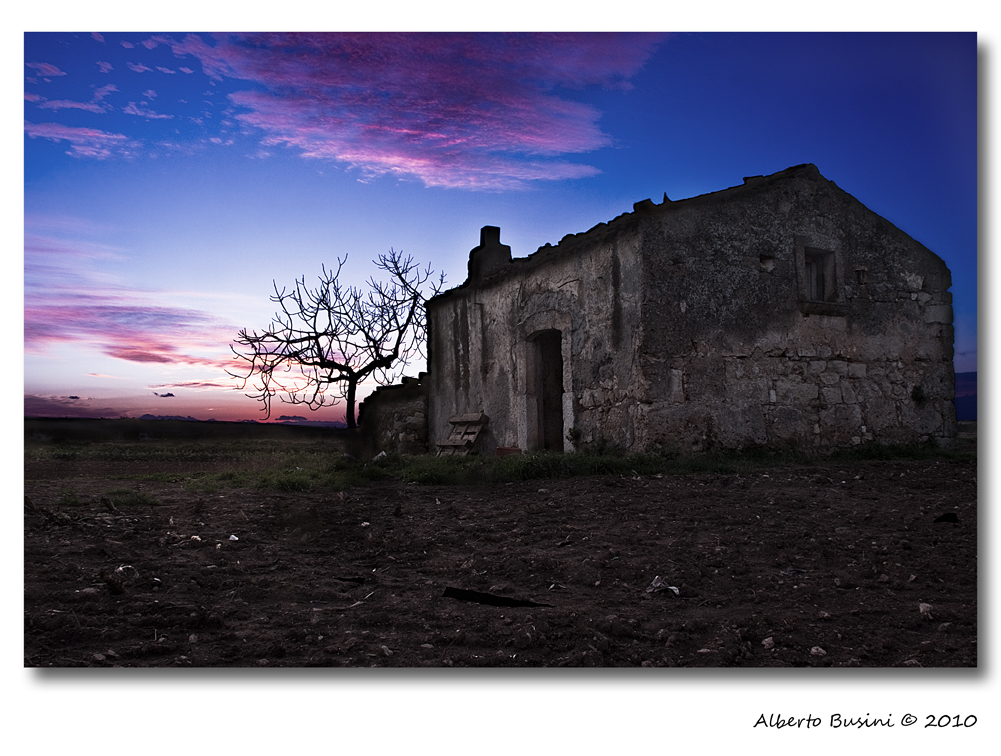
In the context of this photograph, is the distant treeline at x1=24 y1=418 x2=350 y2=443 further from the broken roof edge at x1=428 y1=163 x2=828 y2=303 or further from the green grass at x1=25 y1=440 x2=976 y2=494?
the broken roof edge at x1=428 y1=163 x2=828 y2=303

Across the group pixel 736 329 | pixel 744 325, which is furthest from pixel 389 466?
pixel 744 325

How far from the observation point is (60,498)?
17.8 ft

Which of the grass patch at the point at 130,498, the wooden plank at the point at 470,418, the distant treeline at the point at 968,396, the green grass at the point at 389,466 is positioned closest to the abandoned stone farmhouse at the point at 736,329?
the green grass at the point at 389,466

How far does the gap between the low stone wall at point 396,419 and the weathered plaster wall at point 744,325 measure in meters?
2.89

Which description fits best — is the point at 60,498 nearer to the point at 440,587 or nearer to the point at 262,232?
the point at 262,232

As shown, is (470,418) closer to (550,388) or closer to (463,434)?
(463,434)

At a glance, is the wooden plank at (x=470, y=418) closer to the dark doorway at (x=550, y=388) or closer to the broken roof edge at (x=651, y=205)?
the dark doorway at (x=550, y=388)

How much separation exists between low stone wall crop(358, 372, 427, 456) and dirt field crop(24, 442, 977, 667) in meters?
6.09

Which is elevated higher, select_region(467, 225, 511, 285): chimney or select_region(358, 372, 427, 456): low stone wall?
select_region(467, 225, 511, 285): chimney

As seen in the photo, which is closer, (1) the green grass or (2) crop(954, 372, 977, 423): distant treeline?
(2) crop(954, 372, 977, 423): distant treeline

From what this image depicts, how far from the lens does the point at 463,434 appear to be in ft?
36.1

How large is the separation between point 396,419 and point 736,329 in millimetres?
6589

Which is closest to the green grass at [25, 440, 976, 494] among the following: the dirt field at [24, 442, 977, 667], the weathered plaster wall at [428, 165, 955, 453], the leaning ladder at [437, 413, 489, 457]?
the weathered plaster wall at [428, 165, 955, 453]

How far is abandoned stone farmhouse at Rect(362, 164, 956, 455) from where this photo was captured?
7895 millimetres
